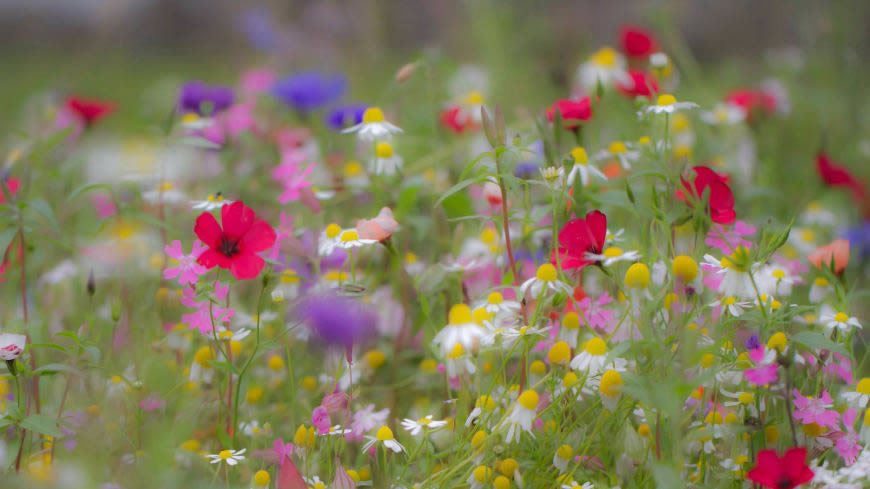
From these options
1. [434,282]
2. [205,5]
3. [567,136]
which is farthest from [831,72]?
[205,5]

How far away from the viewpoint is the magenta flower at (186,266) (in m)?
0.77

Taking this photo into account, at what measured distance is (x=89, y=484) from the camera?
52cm

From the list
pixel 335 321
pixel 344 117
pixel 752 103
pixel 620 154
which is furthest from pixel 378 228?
pixel 752 103

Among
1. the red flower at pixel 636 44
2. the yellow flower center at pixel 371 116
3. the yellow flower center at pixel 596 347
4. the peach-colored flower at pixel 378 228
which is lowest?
the yellow flower center at pixel 596 347

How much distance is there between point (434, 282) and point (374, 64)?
1493mm

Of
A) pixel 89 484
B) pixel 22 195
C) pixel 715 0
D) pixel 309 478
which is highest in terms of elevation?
pixel 715 0

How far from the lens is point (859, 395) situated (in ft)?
2.38

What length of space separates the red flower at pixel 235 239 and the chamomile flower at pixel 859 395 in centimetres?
56

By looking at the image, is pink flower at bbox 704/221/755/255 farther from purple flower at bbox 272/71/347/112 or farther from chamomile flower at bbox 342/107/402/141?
purple flower at bbox 272/71/347/112

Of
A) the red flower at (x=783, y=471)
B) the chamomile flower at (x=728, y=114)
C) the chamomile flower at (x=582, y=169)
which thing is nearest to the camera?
the red flower at (x=783, y=471)

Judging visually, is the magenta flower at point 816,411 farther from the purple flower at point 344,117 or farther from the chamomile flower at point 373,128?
the purple flower at point 344,117

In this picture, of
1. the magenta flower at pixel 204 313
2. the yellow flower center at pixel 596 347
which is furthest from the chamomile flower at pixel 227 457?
the yellow flower center at pixel 596 347

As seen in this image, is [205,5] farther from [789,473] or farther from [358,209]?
[789,473]

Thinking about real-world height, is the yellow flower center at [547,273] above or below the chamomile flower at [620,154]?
below
